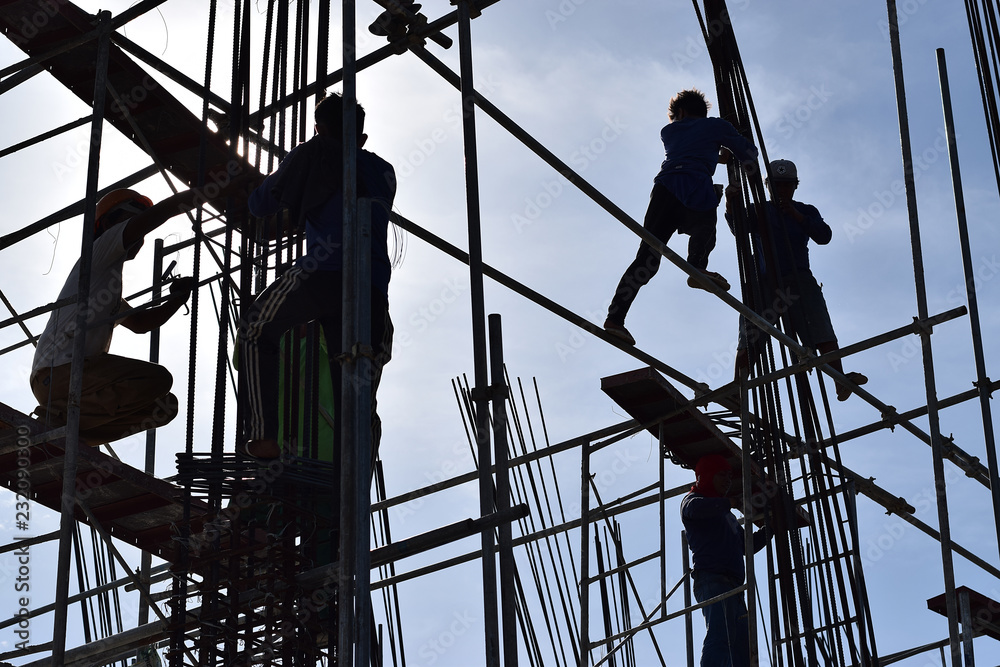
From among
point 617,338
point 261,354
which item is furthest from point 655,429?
point 261,354

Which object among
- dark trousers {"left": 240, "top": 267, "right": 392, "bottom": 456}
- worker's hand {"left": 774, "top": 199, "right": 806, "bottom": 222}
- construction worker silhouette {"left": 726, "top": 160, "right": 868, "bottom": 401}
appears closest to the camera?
dark trousers {"left": 240, "top": 267, "right": 392, "bottom": 456}

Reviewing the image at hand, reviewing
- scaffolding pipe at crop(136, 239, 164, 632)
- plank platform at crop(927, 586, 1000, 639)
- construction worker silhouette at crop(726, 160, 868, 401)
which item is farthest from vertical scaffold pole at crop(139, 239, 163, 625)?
plank platform at crop(927, 586, 1000, 639)

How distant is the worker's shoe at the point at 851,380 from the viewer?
1065cm

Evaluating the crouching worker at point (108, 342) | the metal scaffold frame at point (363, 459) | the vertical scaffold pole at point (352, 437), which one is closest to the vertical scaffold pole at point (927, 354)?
the metal scaffold frame at point (363, 459)

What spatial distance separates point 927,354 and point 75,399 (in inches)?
215

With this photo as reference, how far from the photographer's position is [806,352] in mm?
10000

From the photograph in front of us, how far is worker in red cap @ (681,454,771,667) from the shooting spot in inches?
420

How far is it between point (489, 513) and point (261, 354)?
200 centimetres

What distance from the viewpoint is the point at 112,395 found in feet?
30.8

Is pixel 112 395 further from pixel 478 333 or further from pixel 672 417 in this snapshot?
pixel 672 417

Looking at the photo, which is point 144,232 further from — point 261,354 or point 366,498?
point 366,498

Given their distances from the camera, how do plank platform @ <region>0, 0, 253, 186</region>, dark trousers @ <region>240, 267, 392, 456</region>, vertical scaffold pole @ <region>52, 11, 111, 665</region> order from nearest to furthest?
vertical scaffold pole @ <region>52, 11, 111, 665</region> → dark trousers @ <region>240, 267, 392, 456</region> → plank platform @ <region>0, 0, 253, 186</region>

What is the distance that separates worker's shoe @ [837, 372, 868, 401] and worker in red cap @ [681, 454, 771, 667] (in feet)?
3.76

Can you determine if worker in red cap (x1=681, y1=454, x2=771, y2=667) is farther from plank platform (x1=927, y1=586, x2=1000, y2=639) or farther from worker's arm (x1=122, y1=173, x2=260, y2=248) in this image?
worker's arm (x1=122, y1=173, x2=260, y2=248)
